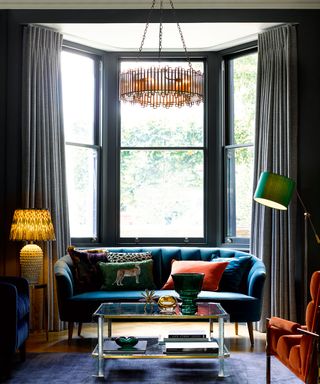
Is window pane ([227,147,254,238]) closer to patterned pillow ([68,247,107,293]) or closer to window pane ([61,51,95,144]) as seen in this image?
window pane ([61,51,95,144])

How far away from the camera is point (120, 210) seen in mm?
7262

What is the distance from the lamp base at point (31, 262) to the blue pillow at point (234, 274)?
5.72 ft

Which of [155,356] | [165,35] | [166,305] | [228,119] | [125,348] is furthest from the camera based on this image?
[228,119]

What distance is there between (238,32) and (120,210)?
2.40 m

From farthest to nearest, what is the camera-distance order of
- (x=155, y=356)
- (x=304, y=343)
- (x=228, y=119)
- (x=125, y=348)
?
(x=228, y=119)
(x=125, y=348)
(x=155, y=356)
(x=304, y=343)

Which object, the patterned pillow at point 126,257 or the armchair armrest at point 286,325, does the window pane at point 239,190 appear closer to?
the patterned pillow at point 126,257

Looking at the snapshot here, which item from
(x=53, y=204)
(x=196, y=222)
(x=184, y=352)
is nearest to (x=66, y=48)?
(x=53, y=204)

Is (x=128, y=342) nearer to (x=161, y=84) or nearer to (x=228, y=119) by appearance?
(x=161, y=84)

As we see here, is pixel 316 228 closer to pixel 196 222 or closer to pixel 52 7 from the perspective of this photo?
pixel 196 222

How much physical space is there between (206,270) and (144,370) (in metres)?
1.53

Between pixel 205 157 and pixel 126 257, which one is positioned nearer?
pixel 126 257

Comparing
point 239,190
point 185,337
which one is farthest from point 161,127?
point 185,337

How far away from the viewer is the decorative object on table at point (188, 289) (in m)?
4.63

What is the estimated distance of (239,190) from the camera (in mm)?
7031
